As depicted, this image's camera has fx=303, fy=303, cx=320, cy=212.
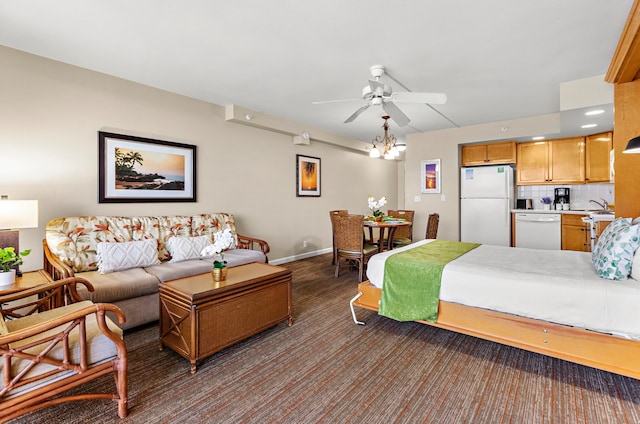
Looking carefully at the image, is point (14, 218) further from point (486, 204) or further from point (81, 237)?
point (486, 204)

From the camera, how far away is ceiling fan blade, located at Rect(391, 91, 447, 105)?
2775 millimetres

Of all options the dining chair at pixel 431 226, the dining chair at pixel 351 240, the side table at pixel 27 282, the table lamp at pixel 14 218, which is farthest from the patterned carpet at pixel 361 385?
the dining chair at pixel 431 226

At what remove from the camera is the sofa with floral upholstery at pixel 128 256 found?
2621 mm

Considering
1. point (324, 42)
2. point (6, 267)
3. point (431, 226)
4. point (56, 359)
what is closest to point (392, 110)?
point (324, 42)

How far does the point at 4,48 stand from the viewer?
2729 millimetres

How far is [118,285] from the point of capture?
257 centimetres

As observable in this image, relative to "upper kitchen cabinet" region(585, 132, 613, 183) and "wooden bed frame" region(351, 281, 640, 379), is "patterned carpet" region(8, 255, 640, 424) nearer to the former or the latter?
"wooden bed frame" region(351, 281, 640, 379)

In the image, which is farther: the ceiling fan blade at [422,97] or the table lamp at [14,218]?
the ceiling fan blade at [422,97]

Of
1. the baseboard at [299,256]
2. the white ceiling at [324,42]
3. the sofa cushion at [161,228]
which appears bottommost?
the baseboard at [299,256]

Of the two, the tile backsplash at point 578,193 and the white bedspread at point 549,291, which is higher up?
the tile backsplash at point 578,193

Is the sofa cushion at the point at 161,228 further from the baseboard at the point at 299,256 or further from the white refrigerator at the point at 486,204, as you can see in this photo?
the white refrigerator at the point at 486,204

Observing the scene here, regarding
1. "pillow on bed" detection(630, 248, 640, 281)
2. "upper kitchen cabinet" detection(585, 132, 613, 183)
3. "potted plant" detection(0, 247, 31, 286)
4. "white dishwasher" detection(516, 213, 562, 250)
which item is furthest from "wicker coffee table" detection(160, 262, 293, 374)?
"upper kitchen cabinet" detection(585, 132, 613, 183)

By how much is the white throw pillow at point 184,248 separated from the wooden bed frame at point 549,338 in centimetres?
266

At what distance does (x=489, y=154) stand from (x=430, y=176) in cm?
110
